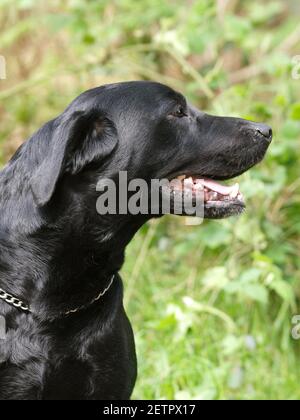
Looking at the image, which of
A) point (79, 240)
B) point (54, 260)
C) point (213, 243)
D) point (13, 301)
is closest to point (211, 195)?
point (79, 240)

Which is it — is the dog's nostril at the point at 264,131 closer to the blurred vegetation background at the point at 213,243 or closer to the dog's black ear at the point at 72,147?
the dog's black ear at the point at 72,147

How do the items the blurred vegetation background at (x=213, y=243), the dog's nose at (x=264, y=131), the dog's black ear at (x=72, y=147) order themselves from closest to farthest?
the dog's black ear at (x=72, y=147) < the dog's nose at (x=264, y=131) < the blurred vegetation background at (x=213, y=243)

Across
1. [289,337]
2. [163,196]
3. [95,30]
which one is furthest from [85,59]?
[163,196]

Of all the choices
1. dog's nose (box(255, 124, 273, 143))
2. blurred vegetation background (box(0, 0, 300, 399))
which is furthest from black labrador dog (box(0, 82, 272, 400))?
blurred vegetation background (box(0, 0, 300, 399))

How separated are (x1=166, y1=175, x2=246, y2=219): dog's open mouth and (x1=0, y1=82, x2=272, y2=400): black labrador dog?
31 millimetres

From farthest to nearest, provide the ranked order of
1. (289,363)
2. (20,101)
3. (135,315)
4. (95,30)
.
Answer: (20,101) < (95,30) < (135,315) < (289,363)

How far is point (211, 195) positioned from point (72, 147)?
0.64m

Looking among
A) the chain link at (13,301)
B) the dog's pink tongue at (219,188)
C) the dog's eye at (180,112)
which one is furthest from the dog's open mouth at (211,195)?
the chain link at (13,301)

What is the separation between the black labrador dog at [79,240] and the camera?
2.97 metres

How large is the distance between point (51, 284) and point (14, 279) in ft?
0.46

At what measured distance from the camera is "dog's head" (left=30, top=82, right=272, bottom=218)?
2.93 meters

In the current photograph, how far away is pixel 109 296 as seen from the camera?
318cm

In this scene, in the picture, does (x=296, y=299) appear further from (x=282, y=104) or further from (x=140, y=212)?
(x=140, y=212)

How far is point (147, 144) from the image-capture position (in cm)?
309
